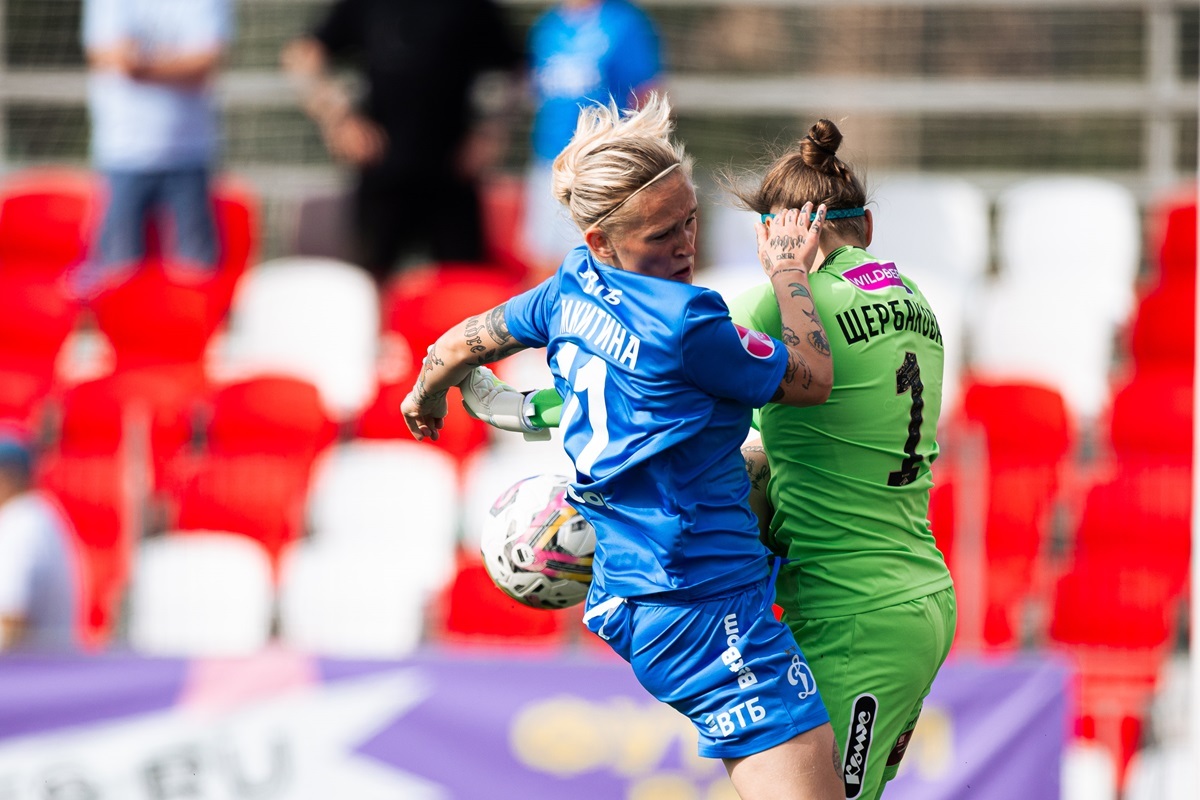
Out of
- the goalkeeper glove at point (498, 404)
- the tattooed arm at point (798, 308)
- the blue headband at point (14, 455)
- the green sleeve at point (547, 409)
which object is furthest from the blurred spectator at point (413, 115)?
the tattooed arm at point (798, 308)

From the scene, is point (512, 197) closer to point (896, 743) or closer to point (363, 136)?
point (363, 136)

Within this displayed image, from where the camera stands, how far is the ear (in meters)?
3.12

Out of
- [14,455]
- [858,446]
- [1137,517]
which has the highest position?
[858,446]

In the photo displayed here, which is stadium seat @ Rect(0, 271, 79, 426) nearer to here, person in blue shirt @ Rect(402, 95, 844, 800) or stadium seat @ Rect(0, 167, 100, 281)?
stadium seat @ Rect(0, 167, 100, 281)

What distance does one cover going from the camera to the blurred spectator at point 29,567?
6.72m

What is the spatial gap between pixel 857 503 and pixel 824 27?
7162mm

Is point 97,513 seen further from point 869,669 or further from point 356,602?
point 869,669

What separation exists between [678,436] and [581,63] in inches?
224

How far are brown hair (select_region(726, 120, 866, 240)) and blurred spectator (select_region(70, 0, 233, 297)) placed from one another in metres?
5.90

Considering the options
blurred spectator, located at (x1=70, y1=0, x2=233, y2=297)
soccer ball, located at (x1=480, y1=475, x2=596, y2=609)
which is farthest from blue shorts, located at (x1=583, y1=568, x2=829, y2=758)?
blurred spectator, located at (x1=70, y1=0, x2=233, y2=297)

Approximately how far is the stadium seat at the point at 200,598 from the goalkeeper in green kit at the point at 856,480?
4317mm

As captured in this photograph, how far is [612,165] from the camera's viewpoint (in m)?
3.06

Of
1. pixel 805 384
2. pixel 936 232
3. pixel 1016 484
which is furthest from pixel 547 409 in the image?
pixel 936 232

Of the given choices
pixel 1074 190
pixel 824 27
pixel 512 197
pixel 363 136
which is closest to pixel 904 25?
pixel 824 27
